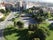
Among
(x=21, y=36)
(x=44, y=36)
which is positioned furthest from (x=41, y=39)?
(x=21, y=36)

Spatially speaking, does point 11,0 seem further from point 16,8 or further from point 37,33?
point 37,33

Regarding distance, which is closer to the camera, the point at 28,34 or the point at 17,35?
the point at 28,34

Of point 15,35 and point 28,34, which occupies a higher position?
point 28,34

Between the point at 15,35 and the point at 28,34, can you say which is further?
the point at 15,35

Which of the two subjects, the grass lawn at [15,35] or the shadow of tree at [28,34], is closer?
the shadow of tree at [28,34]

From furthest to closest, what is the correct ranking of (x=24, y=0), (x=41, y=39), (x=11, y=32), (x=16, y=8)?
(x=24, y=0) < (x=16, y=8) < (x=11, y=32) < (x=41, y=39)

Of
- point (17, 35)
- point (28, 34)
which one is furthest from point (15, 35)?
point (28, 34)

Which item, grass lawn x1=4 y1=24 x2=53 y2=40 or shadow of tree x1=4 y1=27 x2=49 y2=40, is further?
grass lawn x1=4 y1=24 x2=53 y2=40

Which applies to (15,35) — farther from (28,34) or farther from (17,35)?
(28,34)

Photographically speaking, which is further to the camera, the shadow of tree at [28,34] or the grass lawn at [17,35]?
the grass lawn at [17,35]

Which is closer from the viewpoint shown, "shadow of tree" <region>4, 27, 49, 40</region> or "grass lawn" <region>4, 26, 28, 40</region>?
"shadow of tree" <region>4, 27, 49, 40</region>

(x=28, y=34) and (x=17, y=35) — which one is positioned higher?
(x=28, y=34)
